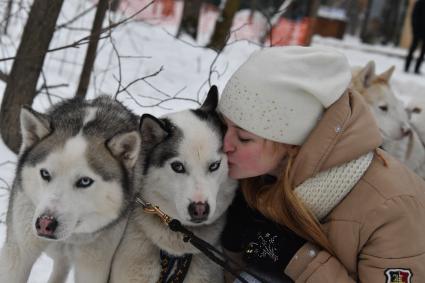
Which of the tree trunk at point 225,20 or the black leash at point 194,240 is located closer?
the black leash at point 194,240

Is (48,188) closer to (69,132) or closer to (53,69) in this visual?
(69,132)

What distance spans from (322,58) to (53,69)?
5426mm

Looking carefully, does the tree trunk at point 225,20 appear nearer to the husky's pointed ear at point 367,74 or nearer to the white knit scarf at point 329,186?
the husky's pointed ear at point 367,74

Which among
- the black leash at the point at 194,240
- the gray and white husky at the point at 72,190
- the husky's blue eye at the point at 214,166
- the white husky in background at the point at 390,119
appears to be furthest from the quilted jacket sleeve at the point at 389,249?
the white husky in background at the point at 390,119

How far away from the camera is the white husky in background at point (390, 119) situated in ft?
15.3

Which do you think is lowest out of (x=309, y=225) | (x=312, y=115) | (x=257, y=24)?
(x=257, y=24)

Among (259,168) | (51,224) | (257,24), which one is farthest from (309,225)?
(257,24)

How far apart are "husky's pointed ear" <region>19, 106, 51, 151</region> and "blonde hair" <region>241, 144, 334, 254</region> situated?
989mm

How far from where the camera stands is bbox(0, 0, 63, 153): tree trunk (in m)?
3.82

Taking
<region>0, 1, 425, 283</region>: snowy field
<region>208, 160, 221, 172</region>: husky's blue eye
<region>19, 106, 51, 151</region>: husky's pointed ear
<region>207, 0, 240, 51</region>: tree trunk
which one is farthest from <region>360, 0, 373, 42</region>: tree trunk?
<region>19, 106, 51, 151</region>: husky's pointed ear

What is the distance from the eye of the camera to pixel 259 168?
2527 millimetres

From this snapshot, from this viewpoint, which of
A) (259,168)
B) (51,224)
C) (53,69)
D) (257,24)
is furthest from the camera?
(257,24)

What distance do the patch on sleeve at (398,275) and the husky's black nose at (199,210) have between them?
0.75 meters

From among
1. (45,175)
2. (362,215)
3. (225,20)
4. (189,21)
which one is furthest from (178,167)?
(189,21)
